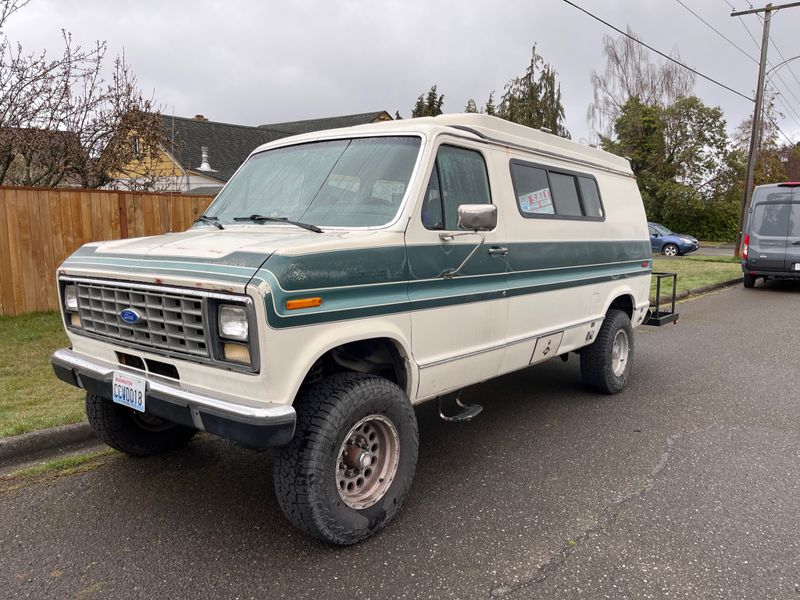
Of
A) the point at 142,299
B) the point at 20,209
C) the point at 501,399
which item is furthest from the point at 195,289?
the point at 20,209

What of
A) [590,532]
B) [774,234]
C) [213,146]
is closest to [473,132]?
[590,532]

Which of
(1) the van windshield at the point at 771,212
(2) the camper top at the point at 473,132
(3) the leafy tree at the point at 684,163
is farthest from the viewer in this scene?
(3) the leafy tree at the point at 684,163

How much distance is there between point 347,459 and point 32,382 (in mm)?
3784

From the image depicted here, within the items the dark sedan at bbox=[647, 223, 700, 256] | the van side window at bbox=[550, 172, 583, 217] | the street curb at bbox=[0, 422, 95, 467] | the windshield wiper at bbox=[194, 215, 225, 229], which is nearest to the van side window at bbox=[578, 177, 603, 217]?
the van side window at bbox=[550, 172, 583, 217]

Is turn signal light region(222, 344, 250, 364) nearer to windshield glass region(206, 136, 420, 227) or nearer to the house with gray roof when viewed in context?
windshield glass region(206, 136, 420, 227)

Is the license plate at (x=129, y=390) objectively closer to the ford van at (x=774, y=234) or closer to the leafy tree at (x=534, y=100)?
the ford van at (x=774, y=234)

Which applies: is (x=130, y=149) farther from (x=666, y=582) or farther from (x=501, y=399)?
(x=666, y=582)

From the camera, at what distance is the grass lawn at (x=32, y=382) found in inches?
176

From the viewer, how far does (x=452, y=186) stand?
373 cm

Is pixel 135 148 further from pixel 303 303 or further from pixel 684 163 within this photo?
pixel 684 163

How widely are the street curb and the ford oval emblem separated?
5.89 ft

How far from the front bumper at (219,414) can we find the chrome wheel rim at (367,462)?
478mm

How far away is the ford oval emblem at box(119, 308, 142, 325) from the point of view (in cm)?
306

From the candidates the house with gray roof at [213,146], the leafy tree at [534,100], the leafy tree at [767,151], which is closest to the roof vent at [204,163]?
the house with gray roof at [213,146]
